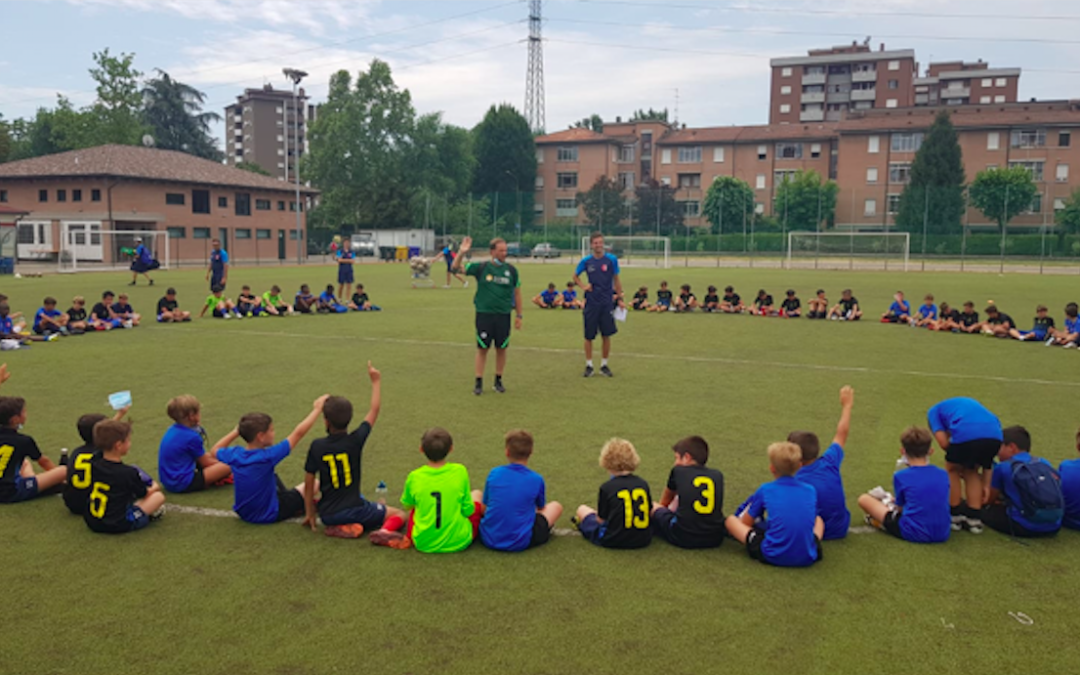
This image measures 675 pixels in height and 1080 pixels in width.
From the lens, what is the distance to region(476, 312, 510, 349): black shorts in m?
11.2

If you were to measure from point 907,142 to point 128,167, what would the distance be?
6829cm

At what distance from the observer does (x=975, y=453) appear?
19.4 ft

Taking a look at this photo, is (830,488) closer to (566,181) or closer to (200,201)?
(200,201)

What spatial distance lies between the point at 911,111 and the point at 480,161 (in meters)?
48.1

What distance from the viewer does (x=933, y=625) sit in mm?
4473

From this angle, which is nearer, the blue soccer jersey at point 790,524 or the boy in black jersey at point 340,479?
the blue soccer jersey at point 790,524

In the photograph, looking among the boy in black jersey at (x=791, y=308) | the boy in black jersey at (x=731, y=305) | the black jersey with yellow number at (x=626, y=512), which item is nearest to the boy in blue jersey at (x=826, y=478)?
the black jersey with yellow number at (x=626, y=512)

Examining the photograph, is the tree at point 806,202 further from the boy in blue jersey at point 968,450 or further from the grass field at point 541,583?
the boy in blue jersey at point 968,450

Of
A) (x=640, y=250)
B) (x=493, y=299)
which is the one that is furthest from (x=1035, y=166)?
(x=493, y=299)

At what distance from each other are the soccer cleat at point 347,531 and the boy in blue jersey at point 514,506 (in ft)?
3.04

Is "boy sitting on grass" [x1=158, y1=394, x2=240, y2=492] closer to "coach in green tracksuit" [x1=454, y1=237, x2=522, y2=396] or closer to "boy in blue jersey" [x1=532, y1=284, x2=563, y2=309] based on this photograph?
"coach in green tracksuit" [x1=454, y1=237, x2=522, y2=396]

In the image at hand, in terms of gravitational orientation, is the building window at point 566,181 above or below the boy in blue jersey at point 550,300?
above

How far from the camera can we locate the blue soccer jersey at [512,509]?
550cm

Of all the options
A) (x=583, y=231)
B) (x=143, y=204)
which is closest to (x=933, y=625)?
(x=143, y=204)
